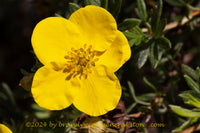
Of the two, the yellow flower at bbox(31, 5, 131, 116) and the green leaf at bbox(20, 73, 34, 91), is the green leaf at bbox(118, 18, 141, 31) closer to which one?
the yellow flower at bbox(31, 5, 131, 116)

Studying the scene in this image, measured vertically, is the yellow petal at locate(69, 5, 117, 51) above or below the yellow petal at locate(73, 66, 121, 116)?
above

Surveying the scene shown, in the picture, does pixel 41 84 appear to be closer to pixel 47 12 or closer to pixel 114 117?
pixel 114 117

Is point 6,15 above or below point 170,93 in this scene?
below

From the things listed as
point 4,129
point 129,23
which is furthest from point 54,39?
point 4,129

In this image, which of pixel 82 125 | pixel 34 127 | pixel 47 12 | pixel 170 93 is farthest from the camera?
pixel 47 12

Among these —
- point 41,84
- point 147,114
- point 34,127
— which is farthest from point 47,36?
point 147,114

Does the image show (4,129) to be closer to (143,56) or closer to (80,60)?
(80,60)

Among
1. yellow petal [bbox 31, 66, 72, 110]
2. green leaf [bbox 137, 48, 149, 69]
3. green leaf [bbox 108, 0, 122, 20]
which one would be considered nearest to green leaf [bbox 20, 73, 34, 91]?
yellow petal [bbox 31, 66, 72, 110]

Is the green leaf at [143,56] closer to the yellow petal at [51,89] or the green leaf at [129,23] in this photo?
the green leaf at [129,23]
